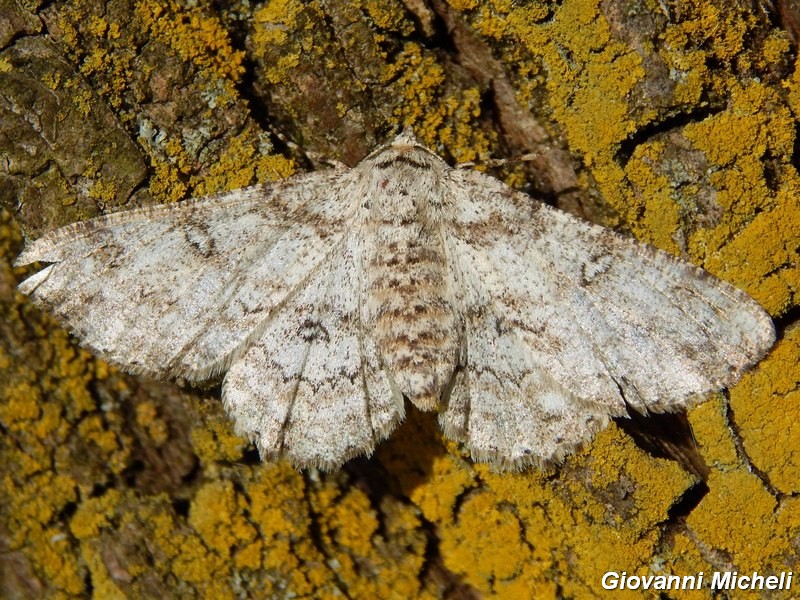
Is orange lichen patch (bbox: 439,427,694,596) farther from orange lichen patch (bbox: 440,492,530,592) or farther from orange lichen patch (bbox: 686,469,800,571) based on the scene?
orange lichen patch (bbox: 686,469,800,571)

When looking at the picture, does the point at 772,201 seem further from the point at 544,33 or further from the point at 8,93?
the point at 8,93

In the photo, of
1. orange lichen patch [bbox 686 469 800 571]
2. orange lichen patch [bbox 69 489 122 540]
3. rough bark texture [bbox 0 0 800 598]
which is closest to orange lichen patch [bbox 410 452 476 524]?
rough bark texture [bbox 0 0 800 598]

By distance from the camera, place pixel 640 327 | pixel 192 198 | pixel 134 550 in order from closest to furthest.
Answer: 1. pixel 640 327
2. pixel 192 198
3. pixel 134 550

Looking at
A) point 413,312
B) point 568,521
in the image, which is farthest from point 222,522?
point 568,521

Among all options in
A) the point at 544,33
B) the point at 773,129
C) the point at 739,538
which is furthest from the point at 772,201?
the point at 739,538

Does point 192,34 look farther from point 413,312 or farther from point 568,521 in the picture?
point 568,521

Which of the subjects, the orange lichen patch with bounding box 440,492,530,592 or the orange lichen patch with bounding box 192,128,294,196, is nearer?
the orange lichen patch with bounding box 192,128,294,196

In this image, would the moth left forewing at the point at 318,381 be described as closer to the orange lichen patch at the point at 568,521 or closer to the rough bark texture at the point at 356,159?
the rough bark texture at the point at 356,159
